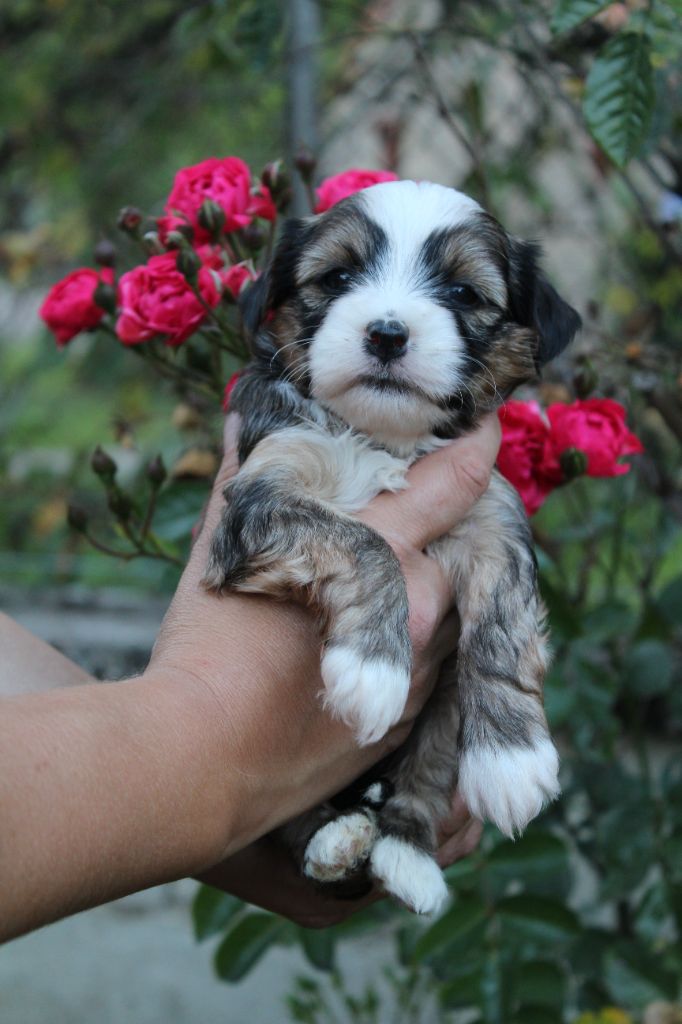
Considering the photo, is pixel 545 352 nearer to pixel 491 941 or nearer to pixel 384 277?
pixel 384 277

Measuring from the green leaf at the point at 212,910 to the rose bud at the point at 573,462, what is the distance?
1.27 meters

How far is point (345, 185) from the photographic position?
2193mm

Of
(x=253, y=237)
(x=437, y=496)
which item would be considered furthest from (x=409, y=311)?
(x=253, y=237)

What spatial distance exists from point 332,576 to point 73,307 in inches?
33.0

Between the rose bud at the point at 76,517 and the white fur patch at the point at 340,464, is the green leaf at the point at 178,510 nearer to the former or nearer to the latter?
the rose bud at the point at 76,517

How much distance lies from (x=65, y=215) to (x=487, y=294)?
5006 millimetres

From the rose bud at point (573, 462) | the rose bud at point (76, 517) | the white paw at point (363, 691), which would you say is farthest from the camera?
the rose bud at point (76, 517)

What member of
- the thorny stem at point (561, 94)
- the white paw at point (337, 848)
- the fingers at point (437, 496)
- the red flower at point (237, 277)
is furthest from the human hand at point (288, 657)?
the thorny stem at point (561, 94)

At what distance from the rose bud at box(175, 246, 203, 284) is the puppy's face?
0.24m

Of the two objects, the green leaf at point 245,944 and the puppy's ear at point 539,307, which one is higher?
the puppy's ear at point 539,307

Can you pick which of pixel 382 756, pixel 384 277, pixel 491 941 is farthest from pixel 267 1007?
pixel 384 277

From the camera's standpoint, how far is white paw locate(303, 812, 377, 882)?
6.34 feet

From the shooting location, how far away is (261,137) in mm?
4816

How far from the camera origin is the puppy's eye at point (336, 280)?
6.81 feet
